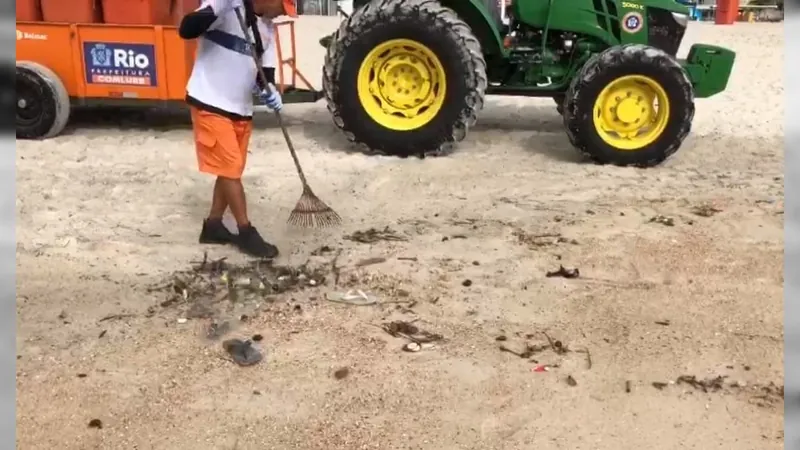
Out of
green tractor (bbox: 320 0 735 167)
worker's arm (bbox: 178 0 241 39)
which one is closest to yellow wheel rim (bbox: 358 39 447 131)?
green tractor (bbox: 320 0 735 167)

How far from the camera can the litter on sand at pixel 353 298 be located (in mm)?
3613

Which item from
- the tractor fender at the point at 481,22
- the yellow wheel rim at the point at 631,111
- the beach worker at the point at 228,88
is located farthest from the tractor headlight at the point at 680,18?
the beach worker at the point at 228,88

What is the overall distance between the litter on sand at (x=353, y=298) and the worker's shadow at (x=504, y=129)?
8.43ft

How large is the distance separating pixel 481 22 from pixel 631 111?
4.39 ft

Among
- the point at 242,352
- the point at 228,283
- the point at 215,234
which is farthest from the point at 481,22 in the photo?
the point at 242,352

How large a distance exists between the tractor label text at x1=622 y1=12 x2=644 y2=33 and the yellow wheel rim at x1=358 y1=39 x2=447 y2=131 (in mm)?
1538

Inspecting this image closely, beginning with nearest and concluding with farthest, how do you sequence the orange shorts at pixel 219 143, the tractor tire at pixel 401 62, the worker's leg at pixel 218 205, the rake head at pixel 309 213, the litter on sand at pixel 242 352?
the litter on sand at pixel 242 352 < the orange shorts at pixel 219 143 < the worker's leg at pixel 218 205 < the rake head at pixel 309 213 < the tractor tire at pixel 401 62

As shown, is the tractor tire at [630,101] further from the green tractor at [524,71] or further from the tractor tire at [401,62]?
the tractor tire at [401,62]

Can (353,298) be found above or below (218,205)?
below

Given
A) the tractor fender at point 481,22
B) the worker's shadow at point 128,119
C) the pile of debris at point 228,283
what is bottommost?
the worker's shadow at point 128,119

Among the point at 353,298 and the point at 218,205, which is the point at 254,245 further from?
the point at 353,298

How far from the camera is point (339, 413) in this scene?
278cm

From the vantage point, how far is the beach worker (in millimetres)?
3859

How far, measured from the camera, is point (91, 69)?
638 centimetres
